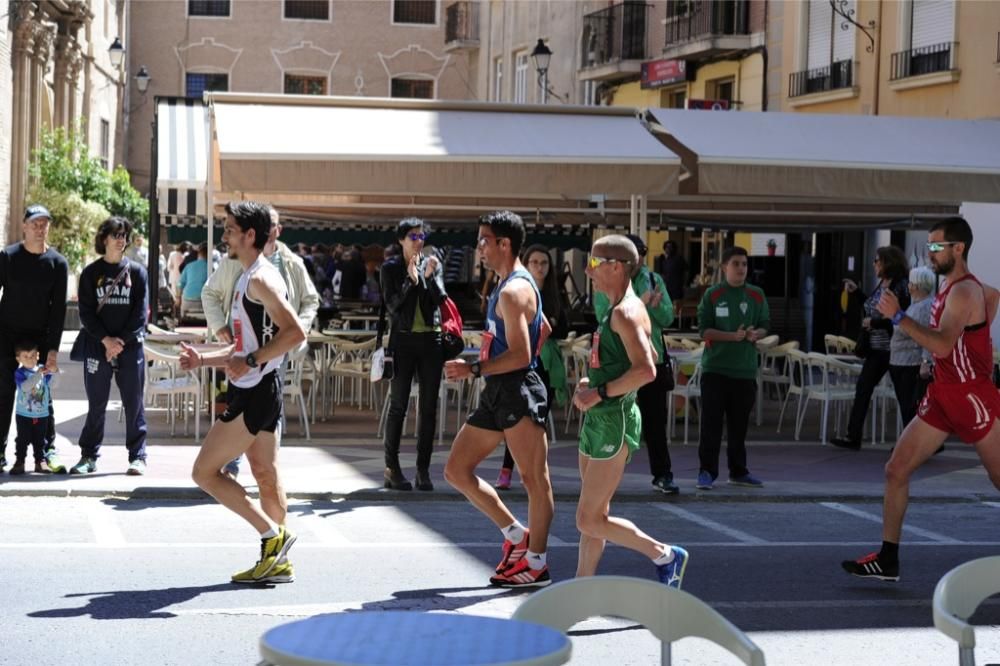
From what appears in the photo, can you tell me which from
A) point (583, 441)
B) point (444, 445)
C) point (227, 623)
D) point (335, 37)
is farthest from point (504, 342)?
point (335, 37)

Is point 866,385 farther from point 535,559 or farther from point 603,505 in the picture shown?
point 603,505

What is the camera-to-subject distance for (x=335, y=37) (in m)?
52.4

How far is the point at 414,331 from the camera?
36.8 feet

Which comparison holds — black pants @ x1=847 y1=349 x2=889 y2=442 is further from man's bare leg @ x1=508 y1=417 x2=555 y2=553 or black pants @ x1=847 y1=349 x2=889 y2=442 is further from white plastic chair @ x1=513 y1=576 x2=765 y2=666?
white plastic chair @ x1=513 y1=576 x2=765 y2=666

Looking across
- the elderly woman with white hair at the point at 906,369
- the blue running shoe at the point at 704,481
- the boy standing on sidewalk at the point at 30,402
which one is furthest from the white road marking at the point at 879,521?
the boy standing on sidewalk at the point at 30,402

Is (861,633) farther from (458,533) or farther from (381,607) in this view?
(458,533)

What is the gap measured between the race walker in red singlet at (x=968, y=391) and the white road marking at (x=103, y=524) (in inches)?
179

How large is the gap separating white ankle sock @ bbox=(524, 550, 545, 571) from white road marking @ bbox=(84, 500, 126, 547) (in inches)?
101

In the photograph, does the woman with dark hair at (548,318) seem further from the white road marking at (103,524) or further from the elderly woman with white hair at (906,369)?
the elderly woman with white hair at (906,369)

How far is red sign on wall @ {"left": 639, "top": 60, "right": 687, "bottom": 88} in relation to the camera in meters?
32.2

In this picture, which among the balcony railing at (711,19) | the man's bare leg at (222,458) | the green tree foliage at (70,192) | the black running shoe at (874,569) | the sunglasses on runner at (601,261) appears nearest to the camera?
the sunglasses on runner at (601,261)

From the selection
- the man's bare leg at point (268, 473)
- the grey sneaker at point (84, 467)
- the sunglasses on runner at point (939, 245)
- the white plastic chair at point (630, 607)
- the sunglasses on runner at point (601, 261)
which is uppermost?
the sunglasses on runner at point (939, 245)

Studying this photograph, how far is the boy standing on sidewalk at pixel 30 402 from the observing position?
37.7 ft

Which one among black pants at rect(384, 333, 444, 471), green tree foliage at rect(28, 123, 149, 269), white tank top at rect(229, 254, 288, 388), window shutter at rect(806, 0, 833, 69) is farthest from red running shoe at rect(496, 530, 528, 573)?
green tree foliage at rect(28, 123, 149, 269)
